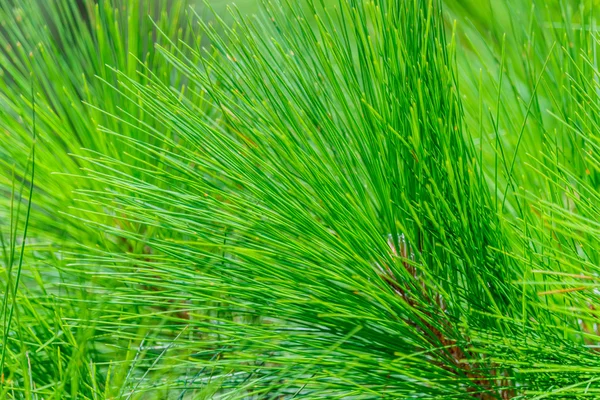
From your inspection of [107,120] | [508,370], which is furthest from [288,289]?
[107,120]

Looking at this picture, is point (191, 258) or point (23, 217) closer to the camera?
point (191, 258)

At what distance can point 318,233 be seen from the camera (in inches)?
15.9

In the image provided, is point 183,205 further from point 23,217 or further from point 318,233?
point 23,217

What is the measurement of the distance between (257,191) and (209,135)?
0.19ft

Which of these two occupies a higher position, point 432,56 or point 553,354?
point 432,56

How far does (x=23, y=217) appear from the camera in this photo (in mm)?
594

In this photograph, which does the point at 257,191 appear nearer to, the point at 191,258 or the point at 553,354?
the point at 191,258

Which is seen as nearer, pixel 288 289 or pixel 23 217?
pixel 288 289

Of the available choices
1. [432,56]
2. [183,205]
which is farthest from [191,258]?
[432,56]

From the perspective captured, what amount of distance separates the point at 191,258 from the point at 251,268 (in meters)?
0.05

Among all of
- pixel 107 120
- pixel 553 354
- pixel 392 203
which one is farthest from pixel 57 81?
pixel 553 354

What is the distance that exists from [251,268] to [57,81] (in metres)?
0.32

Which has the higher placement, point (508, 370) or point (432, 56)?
point (432, 56)

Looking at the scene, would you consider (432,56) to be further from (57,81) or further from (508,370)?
(57,81)
